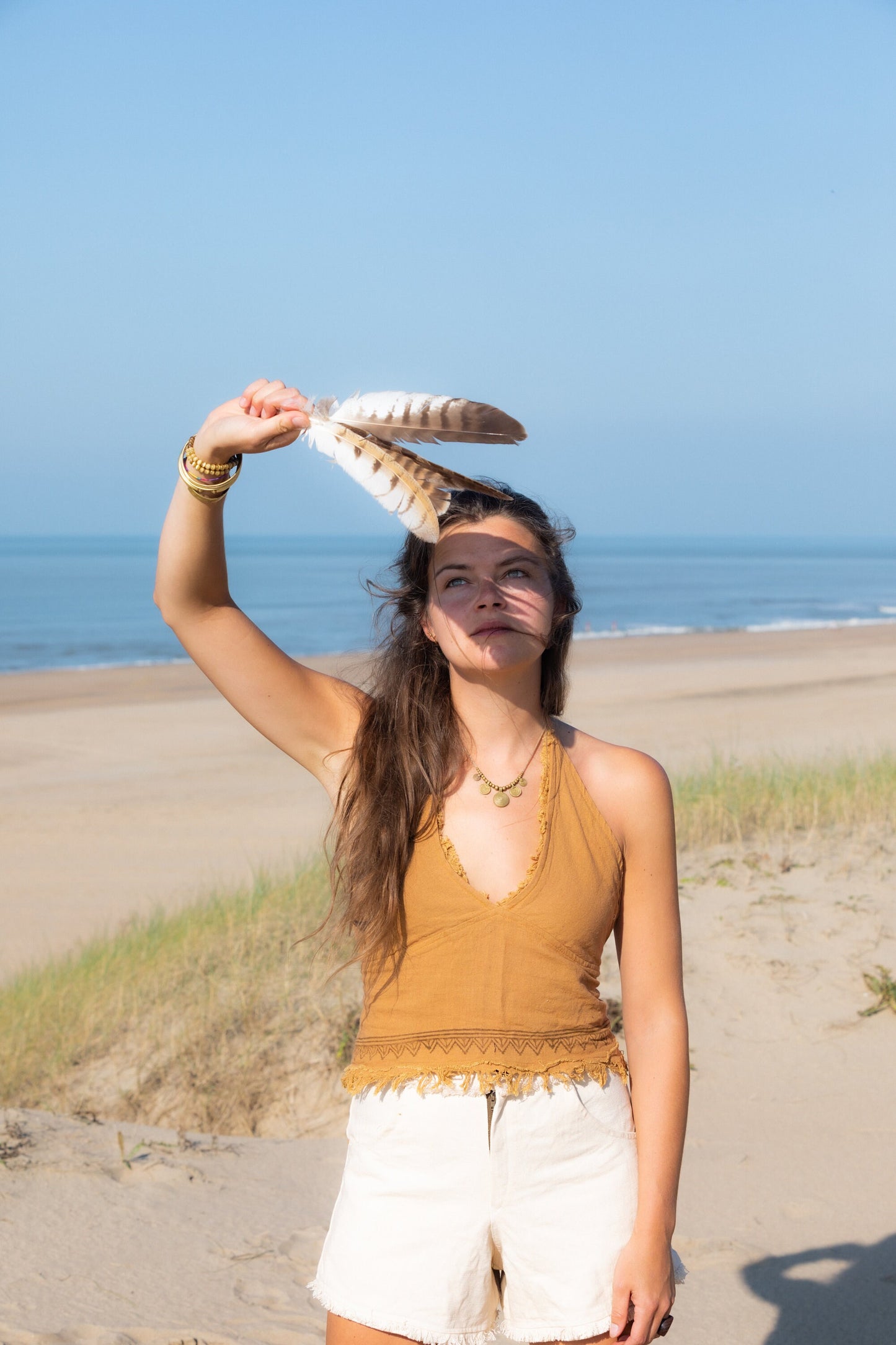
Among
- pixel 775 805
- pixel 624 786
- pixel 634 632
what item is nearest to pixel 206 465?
pixel 624 786

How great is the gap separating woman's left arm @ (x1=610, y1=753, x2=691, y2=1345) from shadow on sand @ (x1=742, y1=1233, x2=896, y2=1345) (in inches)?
58.4

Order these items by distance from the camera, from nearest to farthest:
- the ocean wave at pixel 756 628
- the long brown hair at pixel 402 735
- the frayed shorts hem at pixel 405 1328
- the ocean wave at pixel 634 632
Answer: the frayed shorts hem at pixel 405 1328 < the long brown hair at pixel 402 735 < the ocean wave at pixel 634 632 < the ocean wave at pixel 756 628

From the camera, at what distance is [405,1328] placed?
6.17 feet

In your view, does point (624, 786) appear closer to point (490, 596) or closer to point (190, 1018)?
point (490, 596)

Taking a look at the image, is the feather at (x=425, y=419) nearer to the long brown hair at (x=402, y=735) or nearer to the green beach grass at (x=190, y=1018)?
the long brown hair at (x=402, y=735)

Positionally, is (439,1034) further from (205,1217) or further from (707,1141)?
(707,1141)

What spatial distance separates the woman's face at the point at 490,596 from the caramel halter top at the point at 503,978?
327 mm

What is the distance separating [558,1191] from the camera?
192cm

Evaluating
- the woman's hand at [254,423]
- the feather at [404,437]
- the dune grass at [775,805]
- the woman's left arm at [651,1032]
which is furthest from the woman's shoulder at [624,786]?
the dune grass at [775,805]

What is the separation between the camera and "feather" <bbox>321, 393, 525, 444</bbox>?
2.04m

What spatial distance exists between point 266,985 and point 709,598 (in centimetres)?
4348

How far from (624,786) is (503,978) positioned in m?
0.41

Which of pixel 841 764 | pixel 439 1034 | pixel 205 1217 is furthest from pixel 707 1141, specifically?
pixel 841 764

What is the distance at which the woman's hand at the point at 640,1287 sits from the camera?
1896mm
